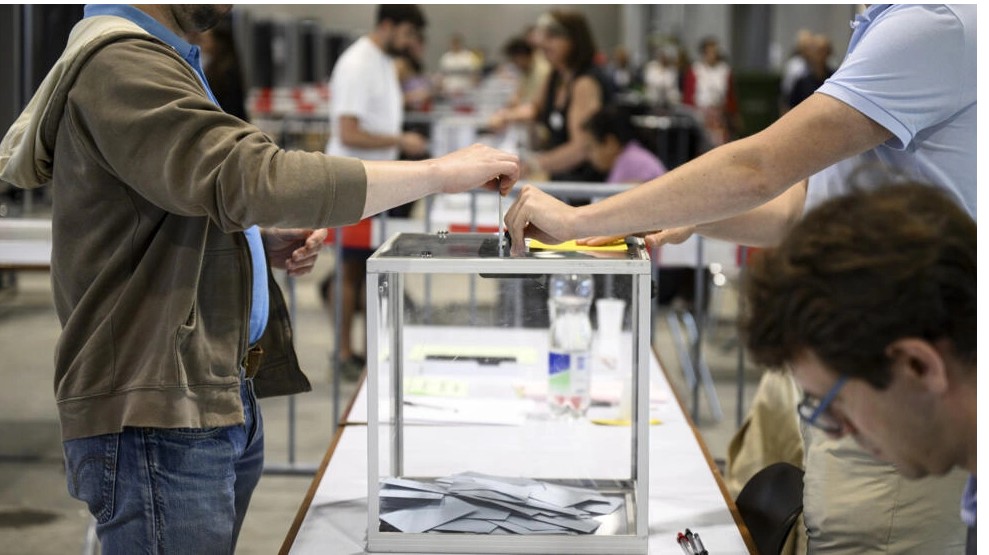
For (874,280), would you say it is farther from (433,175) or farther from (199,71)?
(199,71)

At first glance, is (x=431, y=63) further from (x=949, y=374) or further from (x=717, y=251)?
(x=949, y=374)

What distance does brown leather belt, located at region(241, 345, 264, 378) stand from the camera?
1.66 metres

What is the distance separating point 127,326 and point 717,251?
2.79 m

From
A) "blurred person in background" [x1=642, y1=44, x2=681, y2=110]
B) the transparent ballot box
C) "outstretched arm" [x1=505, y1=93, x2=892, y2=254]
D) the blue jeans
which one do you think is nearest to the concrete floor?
the transparent ballot box

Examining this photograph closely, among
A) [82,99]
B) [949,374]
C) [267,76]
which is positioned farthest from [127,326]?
[267,76]

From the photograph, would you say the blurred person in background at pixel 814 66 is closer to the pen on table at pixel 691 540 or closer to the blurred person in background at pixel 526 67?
the blurred person in background at pixel 526 67

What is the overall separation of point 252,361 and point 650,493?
697mm

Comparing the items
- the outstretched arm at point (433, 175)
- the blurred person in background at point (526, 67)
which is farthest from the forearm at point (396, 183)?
the blurred person in background at point (526, 67)

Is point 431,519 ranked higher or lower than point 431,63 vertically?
lower

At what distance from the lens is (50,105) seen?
141 cm

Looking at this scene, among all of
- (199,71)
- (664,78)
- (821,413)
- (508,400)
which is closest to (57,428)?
(508,400)

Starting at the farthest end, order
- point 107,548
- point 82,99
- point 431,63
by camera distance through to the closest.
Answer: point 431,63
point 107,548
point 82,99

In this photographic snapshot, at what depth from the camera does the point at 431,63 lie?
25.2 m

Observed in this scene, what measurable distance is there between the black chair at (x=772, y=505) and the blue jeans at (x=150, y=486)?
0.83 metres
